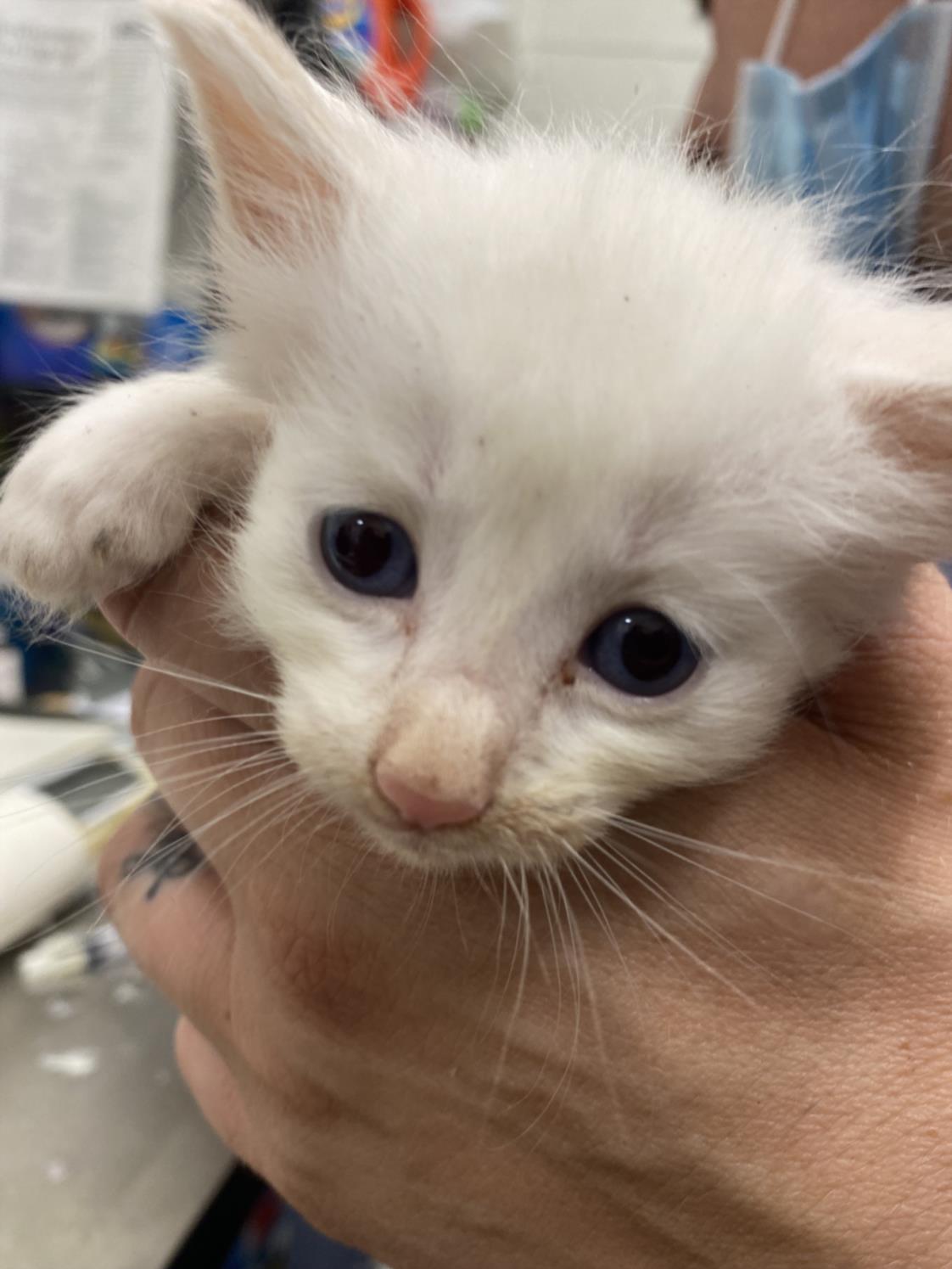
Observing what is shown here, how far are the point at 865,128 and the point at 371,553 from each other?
1205 mm

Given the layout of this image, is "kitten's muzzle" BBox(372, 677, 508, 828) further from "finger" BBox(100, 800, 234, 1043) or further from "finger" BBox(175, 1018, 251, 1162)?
"finger" BBox(175, 1018, 251, 1162)

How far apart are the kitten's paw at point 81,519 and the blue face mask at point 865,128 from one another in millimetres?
637

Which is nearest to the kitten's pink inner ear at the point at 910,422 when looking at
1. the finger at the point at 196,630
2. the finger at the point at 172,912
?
the finger at the point at 196,630

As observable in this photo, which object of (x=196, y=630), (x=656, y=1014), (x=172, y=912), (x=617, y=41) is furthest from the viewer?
(x=617, y=41)

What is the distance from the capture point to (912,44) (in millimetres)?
1361

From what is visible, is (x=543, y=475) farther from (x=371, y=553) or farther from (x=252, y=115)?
(x=252, y=115)

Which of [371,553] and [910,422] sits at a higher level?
[910,422]

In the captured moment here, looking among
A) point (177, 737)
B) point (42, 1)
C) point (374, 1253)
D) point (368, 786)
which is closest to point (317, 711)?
point (368, 786)

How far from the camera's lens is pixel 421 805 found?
62cm

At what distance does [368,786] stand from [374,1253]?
58cm

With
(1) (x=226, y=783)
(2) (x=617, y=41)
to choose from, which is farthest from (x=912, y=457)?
(2) (x=617, y=41)

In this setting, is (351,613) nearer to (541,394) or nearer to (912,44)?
(541,394)

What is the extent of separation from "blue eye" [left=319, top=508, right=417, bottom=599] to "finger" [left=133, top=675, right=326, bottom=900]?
0.17 metres

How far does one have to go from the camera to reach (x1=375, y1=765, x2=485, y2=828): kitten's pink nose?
0.62 meters
